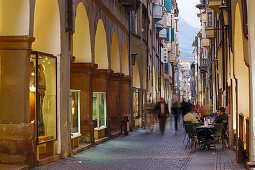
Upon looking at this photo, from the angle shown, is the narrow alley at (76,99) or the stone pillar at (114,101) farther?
the stone pillar at (114,101)

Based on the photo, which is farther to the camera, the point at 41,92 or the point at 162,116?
the point at 162,116

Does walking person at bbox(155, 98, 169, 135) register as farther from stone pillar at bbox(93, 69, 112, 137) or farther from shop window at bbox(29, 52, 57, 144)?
shop window at bbox(29, 52, 57, 144)

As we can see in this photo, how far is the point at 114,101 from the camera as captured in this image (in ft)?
93.4

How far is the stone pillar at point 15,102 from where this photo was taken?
13680mm

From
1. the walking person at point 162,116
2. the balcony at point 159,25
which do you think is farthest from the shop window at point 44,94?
the balcony at point 159,25

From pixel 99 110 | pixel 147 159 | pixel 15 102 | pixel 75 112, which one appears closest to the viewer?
pixel 15 102

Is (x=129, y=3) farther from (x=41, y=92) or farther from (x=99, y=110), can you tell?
(x=41, y=92)

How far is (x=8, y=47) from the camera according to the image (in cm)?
1388

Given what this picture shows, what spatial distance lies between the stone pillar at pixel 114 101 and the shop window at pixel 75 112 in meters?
8.08

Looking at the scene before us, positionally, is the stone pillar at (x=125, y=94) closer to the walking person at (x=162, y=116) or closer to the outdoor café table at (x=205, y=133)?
the walking person at (x=162, y=116)

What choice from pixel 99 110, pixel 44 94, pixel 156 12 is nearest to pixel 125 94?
pixel 99 110

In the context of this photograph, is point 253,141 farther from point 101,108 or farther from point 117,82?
point 117,82

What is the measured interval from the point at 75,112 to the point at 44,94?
3.84 meters

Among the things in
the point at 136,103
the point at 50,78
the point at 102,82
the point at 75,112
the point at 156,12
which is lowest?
the point at 75,112
